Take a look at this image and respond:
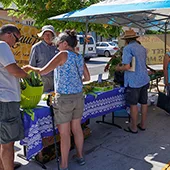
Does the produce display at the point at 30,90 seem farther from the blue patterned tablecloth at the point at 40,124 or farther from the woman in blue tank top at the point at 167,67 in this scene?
the woman in blue tank top at the point at 167,67

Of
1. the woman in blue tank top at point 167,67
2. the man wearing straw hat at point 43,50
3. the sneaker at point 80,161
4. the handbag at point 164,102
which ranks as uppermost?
the man wearing straw hat at point 43,50

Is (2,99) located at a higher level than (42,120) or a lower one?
higher

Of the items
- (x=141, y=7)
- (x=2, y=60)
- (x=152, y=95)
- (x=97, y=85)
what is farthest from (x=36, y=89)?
(x=152, y=95)

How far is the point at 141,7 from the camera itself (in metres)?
3.19

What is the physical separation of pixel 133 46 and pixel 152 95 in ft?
10.6

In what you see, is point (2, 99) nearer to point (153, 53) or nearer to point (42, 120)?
point (42, 120)

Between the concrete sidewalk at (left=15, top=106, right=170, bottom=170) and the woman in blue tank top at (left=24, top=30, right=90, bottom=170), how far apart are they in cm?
55

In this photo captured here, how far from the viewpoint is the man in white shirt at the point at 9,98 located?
7.72ft

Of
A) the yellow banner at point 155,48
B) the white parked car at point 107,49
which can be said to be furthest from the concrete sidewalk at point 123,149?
the white parked car at point 107,49

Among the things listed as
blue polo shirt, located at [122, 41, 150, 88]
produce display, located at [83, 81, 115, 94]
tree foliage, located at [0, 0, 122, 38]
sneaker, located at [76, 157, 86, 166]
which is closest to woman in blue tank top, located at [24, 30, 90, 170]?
sneaker, located at [76, 157, 86, 166]

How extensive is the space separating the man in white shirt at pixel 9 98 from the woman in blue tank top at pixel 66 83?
1.21 feet

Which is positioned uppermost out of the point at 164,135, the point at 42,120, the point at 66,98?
the point at 66,98

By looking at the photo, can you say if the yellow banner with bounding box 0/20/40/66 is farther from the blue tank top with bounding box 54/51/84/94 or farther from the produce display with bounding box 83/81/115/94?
the blue tank top with bounding box 54/51/84/94

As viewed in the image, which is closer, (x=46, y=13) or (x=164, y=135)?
(x=164, y=135)
